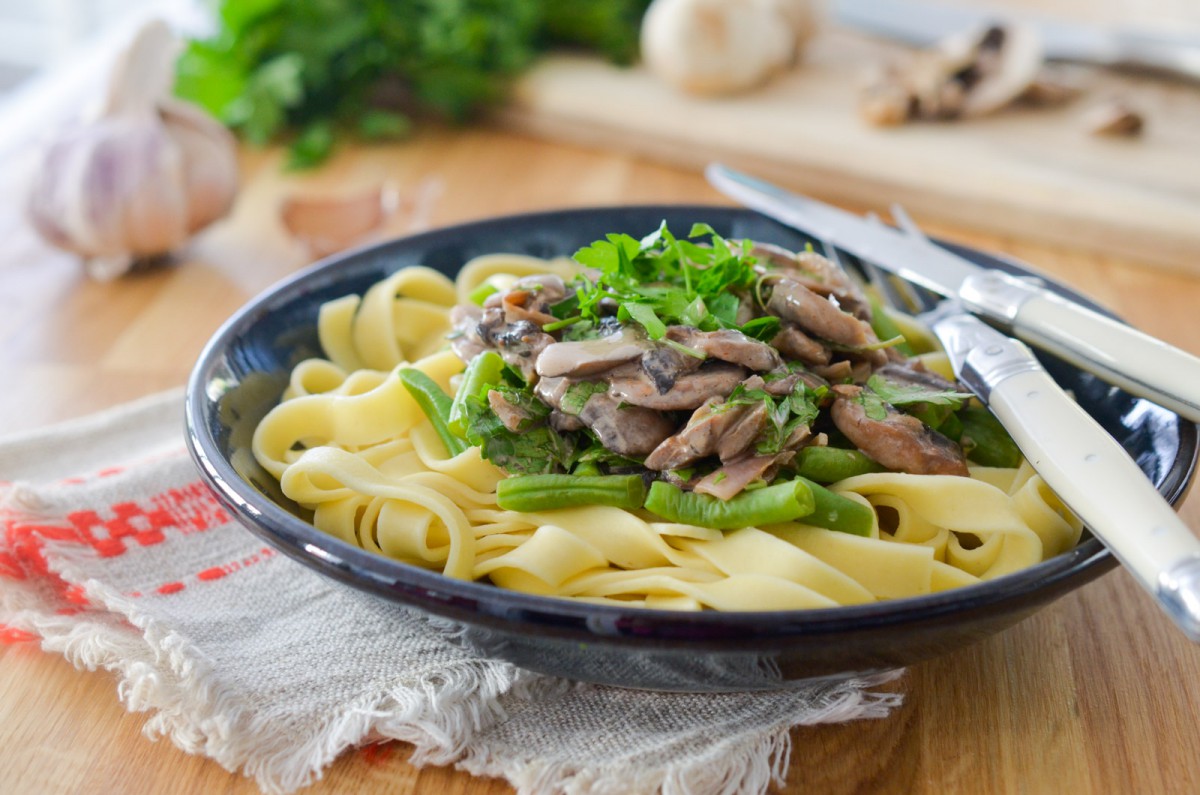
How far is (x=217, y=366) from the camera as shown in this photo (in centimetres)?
333

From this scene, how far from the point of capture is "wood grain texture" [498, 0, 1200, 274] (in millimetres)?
5523

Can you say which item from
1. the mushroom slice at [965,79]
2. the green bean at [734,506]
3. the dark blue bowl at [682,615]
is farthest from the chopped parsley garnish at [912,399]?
the mushroom slice at [965,79]

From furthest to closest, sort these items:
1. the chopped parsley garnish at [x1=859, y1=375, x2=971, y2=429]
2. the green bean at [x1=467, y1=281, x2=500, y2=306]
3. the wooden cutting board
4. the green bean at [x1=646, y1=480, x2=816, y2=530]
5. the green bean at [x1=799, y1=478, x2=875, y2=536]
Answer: the wooden cutting board → the green bean at [x1=467, y1=281, x2=500, y2=306] → the chopped parsley garnish at [x1=859, y1=375, x2=971, y2=429] → the green bean at [x1=799, y1=478, x2=875, y2=536] → the green bean at [x1=646, y1=480, x2=816, y2=530]

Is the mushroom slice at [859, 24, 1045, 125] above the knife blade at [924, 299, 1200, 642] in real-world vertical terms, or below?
below

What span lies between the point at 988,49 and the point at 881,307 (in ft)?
11.5

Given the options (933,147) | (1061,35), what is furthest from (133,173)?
(1061,35)

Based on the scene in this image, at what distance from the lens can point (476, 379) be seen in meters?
3.13

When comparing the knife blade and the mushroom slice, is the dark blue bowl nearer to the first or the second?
the knife blade

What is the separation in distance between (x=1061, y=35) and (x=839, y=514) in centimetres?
544

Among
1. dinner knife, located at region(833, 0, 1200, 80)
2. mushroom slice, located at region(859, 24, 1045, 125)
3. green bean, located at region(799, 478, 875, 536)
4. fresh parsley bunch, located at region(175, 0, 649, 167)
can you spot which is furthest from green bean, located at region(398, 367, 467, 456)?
dinner knife, located at region(833, 0, 1200, 80)

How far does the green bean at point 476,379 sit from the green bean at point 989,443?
4.36ft

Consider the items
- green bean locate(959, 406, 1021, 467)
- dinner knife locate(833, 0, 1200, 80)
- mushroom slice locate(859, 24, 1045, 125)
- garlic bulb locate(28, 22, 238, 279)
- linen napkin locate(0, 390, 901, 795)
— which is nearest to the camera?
linen napkin locate(0, 390, 901, 795)

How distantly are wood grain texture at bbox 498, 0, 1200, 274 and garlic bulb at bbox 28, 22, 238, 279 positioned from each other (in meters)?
2.18

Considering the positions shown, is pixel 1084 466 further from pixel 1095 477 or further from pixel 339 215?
pixel 339 215
